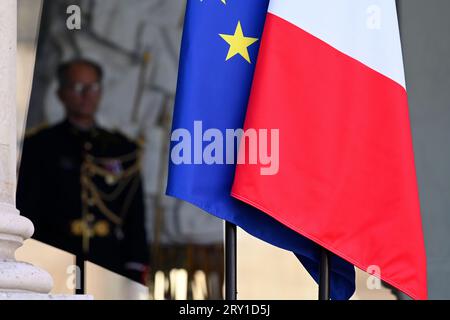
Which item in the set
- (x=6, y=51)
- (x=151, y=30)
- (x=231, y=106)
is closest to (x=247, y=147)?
(x=231, y=106)

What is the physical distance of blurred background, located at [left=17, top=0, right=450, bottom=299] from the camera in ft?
49.3

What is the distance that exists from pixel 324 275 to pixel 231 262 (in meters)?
0.63

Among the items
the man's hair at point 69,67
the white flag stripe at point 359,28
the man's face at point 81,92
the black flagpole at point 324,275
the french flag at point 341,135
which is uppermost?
the man's hair at point 69,67

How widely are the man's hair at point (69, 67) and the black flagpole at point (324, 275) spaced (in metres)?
8.58

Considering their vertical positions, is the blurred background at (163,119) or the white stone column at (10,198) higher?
the blurred background at (163,119)

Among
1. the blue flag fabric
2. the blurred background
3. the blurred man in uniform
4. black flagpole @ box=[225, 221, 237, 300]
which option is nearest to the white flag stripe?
the blue flag fabric

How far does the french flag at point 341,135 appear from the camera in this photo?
323 inches

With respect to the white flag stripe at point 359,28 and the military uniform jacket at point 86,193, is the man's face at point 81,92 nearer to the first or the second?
the military uniform jacket at point 86,193

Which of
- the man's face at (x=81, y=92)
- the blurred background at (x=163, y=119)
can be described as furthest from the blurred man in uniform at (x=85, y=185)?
the blurred background at (x=163, y=119)

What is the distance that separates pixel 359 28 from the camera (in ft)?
28.1

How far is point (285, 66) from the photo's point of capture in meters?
8.37

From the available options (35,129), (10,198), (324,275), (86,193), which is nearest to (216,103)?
(324,275)
